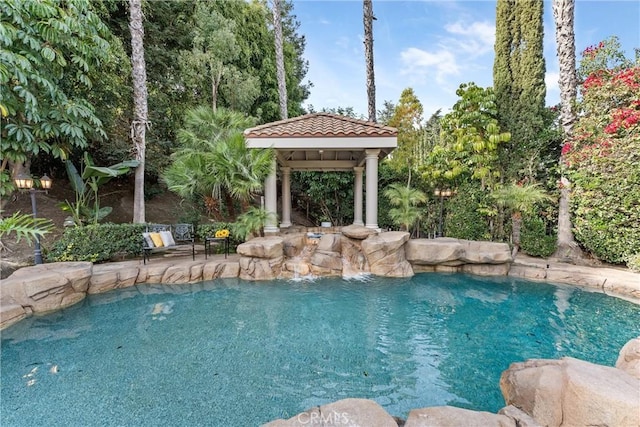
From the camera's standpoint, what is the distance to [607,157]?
7.74m

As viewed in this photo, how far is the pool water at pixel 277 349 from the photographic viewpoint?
300 cm

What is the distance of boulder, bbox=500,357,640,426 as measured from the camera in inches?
76.9

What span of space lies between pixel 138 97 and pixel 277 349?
10520 millimetres

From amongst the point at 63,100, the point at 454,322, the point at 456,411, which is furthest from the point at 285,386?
the point at 63,100

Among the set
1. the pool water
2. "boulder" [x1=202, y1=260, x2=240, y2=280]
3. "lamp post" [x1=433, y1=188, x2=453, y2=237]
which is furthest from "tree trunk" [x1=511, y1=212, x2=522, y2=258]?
"boulder" [x1=202, y1=260, x2=240, y2=280]

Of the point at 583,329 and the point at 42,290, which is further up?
the point at 42,290

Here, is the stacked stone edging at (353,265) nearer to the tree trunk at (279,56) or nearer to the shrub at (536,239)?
the shrub at (536,239)

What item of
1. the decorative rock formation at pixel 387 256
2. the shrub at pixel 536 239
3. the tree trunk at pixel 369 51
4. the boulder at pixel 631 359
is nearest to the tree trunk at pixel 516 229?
the shrub at pixel 536 239

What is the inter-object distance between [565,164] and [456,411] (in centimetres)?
1015

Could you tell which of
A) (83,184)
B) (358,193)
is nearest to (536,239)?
(358,193)

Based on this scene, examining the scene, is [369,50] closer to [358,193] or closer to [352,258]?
[358,193]

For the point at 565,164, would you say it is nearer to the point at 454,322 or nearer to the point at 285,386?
the point at 454,322

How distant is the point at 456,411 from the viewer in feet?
7.39

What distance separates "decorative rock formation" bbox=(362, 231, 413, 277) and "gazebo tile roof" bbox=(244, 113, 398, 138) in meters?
3.55
